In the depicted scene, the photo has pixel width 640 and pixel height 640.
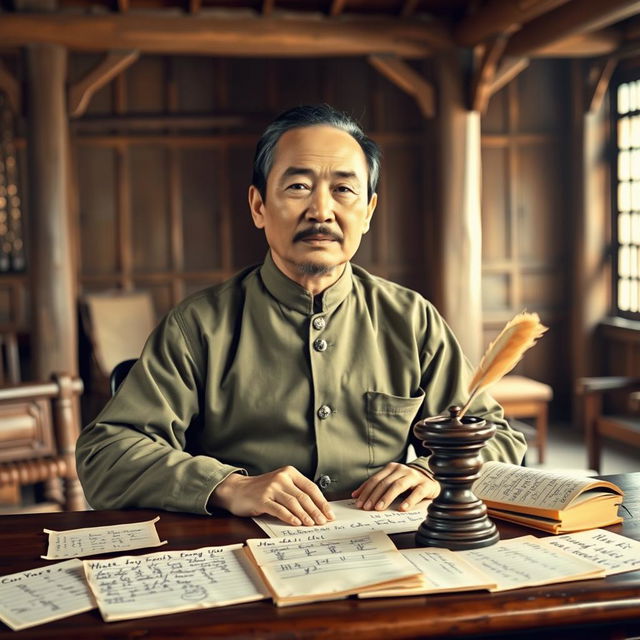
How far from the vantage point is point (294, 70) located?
798cm

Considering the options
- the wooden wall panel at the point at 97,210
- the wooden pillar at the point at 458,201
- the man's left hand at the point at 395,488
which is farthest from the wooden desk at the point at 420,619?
the wooden wall panel at the point at 97,210

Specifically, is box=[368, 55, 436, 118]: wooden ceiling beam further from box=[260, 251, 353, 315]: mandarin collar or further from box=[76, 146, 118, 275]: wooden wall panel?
box=[260, 251, 353, 315]: mandarin collar

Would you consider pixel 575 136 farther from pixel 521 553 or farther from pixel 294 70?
pixel 521 553

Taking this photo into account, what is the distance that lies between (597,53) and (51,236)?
4008mm

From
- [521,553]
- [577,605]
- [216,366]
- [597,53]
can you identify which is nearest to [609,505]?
[521,553]

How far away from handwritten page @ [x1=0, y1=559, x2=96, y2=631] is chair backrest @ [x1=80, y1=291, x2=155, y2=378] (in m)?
5.56

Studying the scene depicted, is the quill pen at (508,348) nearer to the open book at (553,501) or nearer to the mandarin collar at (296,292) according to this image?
the open book at (553,501)

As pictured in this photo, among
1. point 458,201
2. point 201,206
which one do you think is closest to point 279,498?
point 458,201

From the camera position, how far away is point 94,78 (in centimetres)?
618

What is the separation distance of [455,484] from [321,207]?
75cm

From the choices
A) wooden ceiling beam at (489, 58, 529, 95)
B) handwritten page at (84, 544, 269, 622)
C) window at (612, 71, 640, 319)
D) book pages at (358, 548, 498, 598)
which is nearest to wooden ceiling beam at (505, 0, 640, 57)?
wooden ceiling beam at (489, 58, 529, 95)

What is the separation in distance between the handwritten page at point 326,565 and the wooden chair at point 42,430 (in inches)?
101

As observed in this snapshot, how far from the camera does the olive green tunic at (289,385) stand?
2066 mm

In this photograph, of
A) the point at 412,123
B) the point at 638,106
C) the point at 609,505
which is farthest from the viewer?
the point at 412,123
